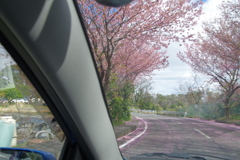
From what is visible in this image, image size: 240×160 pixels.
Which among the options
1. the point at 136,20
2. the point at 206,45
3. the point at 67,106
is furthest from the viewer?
the point at 136,20

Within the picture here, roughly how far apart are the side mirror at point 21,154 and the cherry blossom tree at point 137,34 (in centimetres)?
200

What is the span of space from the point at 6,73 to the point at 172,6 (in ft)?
13.2

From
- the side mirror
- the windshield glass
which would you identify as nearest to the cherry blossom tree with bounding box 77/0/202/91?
the windshield glass

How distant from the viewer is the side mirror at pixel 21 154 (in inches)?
55.4

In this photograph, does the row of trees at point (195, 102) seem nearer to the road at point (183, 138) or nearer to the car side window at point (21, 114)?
the road at point (183, 138)

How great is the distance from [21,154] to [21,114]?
0.31m

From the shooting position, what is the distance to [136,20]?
428 centimetres

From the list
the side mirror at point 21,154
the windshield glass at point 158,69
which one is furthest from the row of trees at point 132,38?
the side mirror at point 21,154

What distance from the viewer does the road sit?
2.99m

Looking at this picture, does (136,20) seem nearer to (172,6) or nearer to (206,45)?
(172,6)

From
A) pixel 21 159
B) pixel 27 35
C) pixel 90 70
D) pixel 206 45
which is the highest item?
pixel 206 45

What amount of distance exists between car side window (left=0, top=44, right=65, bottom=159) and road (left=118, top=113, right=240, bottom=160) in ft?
4.43

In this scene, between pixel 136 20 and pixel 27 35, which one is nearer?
pixel 27 35

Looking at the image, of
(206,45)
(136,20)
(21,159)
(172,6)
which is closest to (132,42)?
(136,20)
